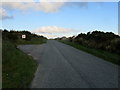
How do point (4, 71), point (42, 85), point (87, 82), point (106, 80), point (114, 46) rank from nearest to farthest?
point (42, 85) → point (87, 82) → point (106, 80) → point (4, 71) → point (114, 46)

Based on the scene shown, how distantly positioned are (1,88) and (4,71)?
274 cm

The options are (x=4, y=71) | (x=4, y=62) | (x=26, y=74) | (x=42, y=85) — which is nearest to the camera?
(x=42, y=85)

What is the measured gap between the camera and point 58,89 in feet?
18.2

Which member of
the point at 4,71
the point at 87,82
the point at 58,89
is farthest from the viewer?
the point at 4,71

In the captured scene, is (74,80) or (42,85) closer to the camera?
(42,85)

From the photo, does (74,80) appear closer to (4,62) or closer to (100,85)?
(100,85)

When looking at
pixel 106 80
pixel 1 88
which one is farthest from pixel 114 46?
pixel 1 88

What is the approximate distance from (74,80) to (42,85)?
1.39m

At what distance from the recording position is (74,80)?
266 inches

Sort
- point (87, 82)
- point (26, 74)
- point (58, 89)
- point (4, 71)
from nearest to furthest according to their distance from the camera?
point (58, 89) < point (87, 82) < point (26, 74) < point (4, 71)

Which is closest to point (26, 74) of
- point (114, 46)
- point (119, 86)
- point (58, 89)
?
point (58, 89)

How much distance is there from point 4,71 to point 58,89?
374 cm

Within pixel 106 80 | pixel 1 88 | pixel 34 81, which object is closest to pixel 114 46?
pixel 106 80

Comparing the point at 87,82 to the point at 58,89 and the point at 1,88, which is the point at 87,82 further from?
the point at 1,88
